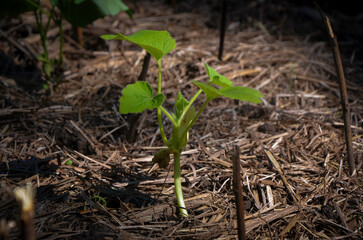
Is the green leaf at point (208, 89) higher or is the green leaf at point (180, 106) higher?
the green leaf at point (208, 89)

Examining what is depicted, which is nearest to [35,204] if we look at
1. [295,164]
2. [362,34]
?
[295,164]

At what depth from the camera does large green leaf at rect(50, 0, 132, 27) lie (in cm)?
193

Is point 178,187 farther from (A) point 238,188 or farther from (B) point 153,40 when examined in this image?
Answer: (B) point 153,40

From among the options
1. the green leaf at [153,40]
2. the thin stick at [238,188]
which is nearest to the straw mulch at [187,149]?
the thin stick at [238,188]

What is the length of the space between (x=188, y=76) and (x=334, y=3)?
2.30 m

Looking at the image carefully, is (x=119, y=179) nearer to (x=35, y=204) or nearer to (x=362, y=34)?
(x=35, y=204)

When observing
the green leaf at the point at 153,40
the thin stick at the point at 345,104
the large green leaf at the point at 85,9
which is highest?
the large green leaf at the point at 85,9

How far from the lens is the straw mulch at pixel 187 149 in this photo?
126cm

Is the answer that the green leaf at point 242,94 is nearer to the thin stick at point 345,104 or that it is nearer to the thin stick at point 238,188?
the thin stick at point 238,188

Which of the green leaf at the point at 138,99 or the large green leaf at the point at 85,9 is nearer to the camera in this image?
the green leaf at the point at 138,99

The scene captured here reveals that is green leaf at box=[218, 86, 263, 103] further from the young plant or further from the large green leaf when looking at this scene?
the large green leaf

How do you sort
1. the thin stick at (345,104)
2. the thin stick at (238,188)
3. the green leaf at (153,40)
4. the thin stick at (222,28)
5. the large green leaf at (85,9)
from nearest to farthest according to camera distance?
the thin stick at (238,188)
the green leaf at (153,40)
the thin stick at (345,104)
the large green leaf at (85,9)
the thin stick at (222,28)

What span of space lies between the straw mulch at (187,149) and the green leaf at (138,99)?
49 cm

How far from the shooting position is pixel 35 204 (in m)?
1.27
